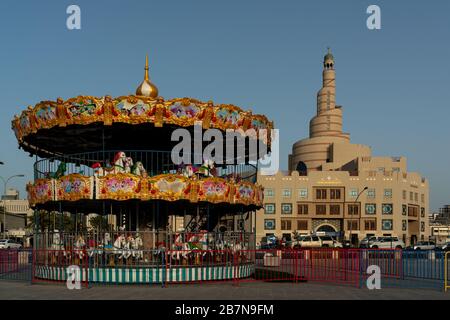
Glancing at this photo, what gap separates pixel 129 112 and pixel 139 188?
9.53ft

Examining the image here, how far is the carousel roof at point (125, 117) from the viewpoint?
65.5ft

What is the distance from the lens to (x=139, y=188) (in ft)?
65.1

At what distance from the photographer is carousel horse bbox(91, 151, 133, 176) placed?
66.1ft

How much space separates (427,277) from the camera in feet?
78.6

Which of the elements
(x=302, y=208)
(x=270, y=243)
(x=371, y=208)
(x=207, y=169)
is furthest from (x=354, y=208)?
(x=207, y=169)

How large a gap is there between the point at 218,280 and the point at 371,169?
78491 mm

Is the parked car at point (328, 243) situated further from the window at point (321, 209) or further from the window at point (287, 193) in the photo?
the window at point (287, 193)

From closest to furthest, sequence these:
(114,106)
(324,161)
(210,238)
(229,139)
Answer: (114,106), (210,238), (229,139), (324,161)

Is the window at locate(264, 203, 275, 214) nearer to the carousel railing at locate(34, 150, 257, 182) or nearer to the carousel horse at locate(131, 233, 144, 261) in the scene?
the carousel railing at locate(34, 150, 257, 182)

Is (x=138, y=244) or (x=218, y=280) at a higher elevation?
(x=138, y=244)

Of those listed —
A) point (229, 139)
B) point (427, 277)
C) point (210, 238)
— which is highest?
point (229, 139)

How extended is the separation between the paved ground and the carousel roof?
5729 millimetres
